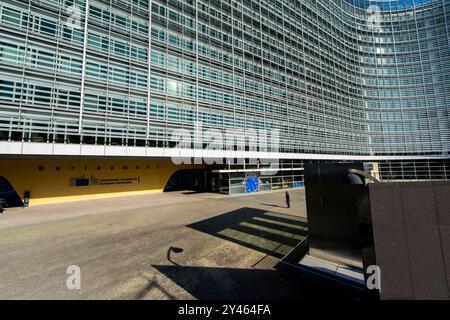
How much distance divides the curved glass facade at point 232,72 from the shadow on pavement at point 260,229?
12301mm

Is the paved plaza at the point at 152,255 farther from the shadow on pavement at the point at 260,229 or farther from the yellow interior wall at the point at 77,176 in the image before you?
the yellow interior wall at the point at 77,176

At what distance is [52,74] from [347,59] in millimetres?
61916

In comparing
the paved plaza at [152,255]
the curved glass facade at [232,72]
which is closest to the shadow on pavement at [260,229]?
the paved plaza at [152,255]

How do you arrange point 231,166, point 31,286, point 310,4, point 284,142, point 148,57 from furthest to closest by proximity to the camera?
1. point 310,4
2. point 284,142
3. point 231,166
4. point 148,57
5. point 31,286

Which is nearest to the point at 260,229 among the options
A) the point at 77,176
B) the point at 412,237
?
the point at 412,237

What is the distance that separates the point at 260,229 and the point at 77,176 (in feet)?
72.4

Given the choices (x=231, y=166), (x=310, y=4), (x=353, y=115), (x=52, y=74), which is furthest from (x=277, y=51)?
(x=52, y=74)

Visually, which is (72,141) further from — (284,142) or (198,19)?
(284,142)

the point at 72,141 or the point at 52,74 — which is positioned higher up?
the point at 52,74

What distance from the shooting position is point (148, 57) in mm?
21906

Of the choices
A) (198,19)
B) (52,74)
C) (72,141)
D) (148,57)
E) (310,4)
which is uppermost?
(310,4)

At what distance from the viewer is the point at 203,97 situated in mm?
25281

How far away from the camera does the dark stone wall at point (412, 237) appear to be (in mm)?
3912
